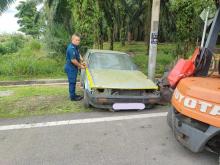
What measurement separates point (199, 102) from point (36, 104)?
13.9 ft

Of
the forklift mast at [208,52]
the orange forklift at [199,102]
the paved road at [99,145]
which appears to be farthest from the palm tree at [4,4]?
the forklift mast at [208,52]

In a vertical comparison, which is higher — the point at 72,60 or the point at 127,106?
the point at 72,60

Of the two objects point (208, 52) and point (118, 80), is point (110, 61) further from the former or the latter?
point (208, 52)

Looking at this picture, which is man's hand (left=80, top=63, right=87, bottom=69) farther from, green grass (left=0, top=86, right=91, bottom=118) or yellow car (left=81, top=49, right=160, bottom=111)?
green grass (left=0, top=86, right=91, bottom=118)

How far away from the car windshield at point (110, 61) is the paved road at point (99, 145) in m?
2.08

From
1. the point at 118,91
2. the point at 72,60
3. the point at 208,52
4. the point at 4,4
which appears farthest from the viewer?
the point at 4,4

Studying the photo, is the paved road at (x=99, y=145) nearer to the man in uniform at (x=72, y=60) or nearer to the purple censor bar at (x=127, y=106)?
the purple censor bar at (x=127, y=106)

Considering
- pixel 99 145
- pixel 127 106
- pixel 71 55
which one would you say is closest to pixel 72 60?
pixel 71 55

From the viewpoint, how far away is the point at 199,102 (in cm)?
330

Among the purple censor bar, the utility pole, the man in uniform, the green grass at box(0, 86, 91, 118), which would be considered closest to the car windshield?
the man in uniform

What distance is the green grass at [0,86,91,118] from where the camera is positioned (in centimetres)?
584

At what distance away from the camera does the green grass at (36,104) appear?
584 centimetres

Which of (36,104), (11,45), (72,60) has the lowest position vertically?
(36,104)

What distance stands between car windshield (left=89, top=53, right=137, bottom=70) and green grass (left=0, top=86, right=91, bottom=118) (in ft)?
3.64
